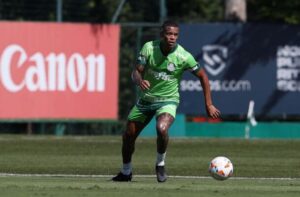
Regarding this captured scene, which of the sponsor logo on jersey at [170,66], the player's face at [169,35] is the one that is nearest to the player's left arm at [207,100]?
the sponsor logo on jersey at [170,66]

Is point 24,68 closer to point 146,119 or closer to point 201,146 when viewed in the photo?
point 201,146

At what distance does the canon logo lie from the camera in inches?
1267

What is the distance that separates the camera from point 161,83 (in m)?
15.8

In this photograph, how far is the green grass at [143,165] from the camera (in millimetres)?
13867

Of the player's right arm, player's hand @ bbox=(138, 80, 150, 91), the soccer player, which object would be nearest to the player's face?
the soccer player

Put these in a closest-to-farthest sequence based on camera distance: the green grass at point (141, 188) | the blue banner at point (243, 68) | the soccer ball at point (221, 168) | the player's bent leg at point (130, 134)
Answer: the green grass at point (141, 188) < the soccer ball at point (221, 168) < the player's bent leg at point (130, 134) < the blue banner at point (243, 68)

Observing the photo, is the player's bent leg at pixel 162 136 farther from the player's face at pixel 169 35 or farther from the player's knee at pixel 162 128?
the player's face at pixel 169 35

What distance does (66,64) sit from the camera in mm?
32938

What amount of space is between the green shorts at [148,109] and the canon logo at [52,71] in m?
16.6

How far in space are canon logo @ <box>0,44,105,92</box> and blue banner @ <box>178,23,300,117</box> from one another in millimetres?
2719

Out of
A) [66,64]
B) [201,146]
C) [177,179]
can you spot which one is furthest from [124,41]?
[177,179]

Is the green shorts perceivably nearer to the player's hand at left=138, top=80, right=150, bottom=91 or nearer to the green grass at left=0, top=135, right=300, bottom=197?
the player's hand at left=138, top=80, right=150, bottom=91

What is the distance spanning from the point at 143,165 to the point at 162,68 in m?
5.44

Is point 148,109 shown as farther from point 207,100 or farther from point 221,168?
point 221,168
